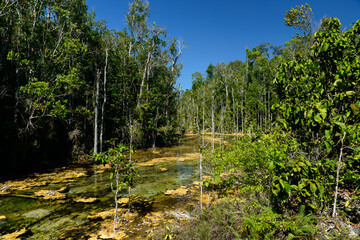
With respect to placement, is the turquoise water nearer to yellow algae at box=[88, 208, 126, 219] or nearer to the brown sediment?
yellow algae at box=[88, 208, 126, 219]

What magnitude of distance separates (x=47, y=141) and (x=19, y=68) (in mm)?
6000

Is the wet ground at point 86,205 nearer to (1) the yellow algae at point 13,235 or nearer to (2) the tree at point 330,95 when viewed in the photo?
(1) the yellow algae at point 13,235

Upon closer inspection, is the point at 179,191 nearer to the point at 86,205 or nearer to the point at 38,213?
the point at 86,205

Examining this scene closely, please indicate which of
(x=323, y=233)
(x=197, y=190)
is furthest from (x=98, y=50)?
(x=323, y=233)

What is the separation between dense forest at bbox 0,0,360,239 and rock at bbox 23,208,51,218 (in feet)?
11.0

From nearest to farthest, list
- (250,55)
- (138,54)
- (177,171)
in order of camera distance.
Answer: (177,171) < (138,54) < (250,55)

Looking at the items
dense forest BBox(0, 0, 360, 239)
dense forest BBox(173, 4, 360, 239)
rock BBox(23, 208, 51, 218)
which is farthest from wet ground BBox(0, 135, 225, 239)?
dense forest BBox(173, 4, 360, 239)

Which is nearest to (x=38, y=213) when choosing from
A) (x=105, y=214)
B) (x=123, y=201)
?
(x=105, y=214)

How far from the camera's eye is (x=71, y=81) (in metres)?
14.3

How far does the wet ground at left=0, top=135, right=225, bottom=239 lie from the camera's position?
6516 millimetres

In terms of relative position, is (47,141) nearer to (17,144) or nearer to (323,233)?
(17,144)

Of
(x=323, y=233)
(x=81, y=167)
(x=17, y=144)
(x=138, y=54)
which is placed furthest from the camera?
(x=138, y=54)

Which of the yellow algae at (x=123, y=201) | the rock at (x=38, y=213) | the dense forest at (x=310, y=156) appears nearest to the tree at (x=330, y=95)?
the dense forest at (x=310, y=156)

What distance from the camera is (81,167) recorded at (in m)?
16.3
